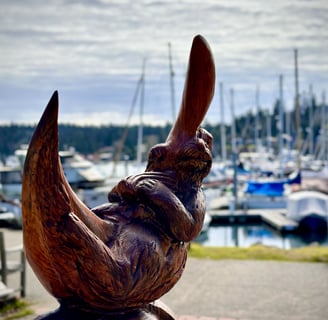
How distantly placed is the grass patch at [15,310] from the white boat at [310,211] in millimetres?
14111

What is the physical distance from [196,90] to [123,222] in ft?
3.07

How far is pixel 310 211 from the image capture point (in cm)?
1964

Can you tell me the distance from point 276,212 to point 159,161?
20.1m

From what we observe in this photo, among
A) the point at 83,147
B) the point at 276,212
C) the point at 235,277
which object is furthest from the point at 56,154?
the point at 83,147

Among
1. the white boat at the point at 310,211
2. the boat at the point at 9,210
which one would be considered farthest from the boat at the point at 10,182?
the white boat at the point at 310,211

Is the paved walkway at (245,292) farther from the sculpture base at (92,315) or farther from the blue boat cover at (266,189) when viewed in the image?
the blue boat cover at (266,189)

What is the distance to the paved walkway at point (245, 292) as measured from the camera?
22.7 ft

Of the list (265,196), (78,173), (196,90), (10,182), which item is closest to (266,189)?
(265,196)

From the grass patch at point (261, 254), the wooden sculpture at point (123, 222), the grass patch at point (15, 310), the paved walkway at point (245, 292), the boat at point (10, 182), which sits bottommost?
the grass patch at point (261, 254)

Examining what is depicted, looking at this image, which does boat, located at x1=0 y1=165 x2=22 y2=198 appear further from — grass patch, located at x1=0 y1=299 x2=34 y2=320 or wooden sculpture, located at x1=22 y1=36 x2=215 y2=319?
wooden sculpture, located at x1=22 y1=36 x2=215 y2=319

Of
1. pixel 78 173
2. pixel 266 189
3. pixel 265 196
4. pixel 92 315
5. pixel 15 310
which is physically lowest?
pixel 265 196

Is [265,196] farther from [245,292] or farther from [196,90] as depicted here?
[196,90]

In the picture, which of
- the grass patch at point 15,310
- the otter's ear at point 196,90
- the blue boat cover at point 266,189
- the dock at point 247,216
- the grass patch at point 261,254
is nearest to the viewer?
the otter's ear at point 196,90

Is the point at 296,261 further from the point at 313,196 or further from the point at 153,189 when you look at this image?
the point at 313,196
